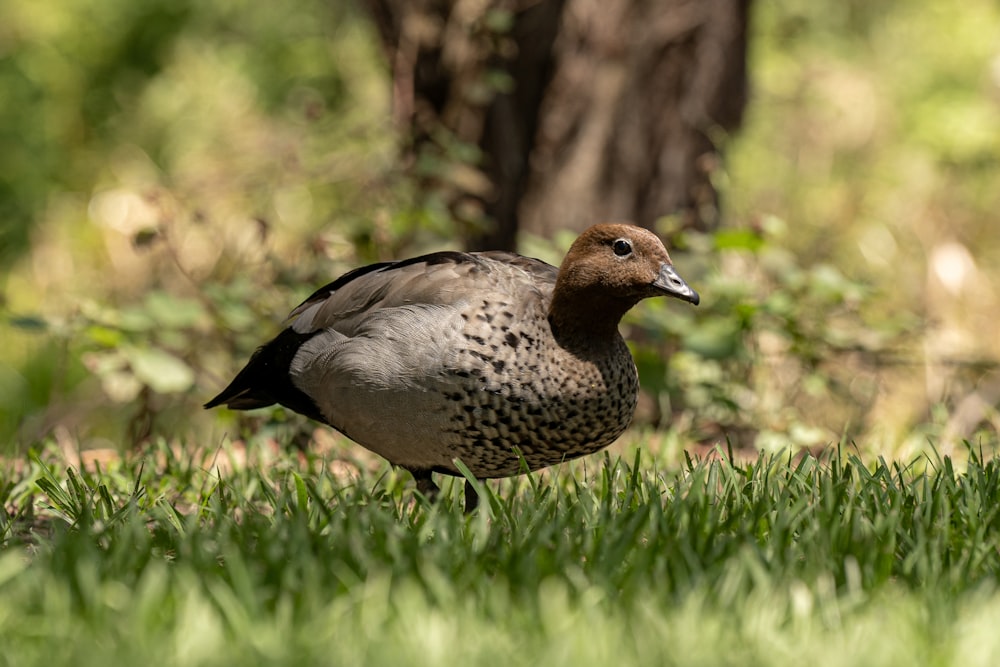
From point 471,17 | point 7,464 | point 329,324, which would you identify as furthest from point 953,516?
point 471,17

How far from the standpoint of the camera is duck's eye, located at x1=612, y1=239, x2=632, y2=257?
152 inches

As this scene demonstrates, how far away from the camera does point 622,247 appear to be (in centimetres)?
387

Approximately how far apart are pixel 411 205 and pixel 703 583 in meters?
3.86

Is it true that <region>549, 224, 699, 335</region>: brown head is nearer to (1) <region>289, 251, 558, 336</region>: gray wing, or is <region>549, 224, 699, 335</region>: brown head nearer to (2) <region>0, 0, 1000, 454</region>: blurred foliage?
(1) <region>289, 251, 558, 336</region>: gray wing

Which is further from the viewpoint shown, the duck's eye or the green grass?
the duck's eye

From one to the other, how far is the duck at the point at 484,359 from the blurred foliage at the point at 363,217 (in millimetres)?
1466

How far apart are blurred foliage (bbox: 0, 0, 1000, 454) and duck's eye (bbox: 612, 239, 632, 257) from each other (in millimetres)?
1814

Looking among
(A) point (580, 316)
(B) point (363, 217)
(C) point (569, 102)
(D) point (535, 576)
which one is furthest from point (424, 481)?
(C) point (569, 102)

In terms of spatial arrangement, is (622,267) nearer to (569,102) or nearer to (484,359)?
(484,359)

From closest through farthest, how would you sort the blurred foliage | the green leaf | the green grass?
1. the green grass
2. the green leaf
3. the blurred foliage

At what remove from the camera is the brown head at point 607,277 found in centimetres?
384

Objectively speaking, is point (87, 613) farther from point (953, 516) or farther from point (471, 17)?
point (471, 17)

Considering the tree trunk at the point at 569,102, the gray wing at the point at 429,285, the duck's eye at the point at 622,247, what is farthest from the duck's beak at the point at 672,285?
the tree trunk at the point at 569,102

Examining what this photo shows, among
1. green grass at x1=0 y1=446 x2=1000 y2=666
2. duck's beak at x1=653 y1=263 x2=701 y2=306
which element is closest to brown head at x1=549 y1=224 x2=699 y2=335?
duck's beak at x1=653 y1=263 x2=701 y2=306
